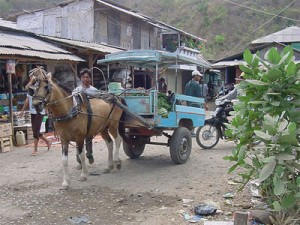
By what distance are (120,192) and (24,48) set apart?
23.3ft

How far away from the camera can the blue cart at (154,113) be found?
722cm

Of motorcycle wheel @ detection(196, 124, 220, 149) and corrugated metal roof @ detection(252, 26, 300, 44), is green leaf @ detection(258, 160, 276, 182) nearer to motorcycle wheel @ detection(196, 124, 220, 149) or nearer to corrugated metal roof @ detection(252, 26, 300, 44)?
motorcycle wheel @ detection(196, 124, 220, 149)

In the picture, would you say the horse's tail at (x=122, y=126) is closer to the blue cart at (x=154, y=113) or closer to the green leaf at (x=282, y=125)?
the blue cart at (x=154, y=113)

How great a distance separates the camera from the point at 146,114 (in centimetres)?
730

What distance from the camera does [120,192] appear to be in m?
6.19

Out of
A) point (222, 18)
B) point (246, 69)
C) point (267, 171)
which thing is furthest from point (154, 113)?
point (222, 18)

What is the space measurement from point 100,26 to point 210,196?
660 inches

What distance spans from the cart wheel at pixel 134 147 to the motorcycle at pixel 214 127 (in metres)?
1.97

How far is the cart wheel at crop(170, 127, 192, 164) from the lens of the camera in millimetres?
7828

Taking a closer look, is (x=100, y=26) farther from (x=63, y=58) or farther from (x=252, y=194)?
(x=252, y=194)

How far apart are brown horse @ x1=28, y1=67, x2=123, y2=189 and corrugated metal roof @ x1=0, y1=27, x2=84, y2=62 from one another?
4.41 meters

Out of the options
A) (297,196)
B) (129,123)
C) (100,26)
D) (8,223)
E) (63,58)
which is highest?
(100,26)

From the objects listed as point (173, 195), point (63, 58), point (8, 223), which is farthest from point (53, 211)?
point (63, 58)

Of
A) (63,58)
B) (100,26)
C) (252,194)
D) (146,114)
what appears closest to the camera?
(252,194)
